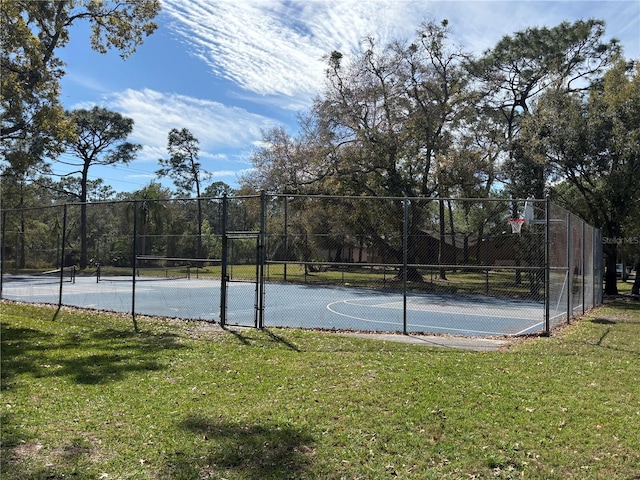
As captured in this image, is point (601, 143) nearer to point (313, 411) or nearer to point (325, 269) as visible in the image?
point (325, 269)

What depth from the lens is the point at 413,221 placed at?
25438 mm

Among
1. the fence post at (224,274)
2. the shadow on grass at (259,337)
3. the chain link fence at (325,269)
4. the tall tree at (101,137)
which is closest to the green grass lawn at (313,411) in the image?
the shadow on grass at (259,337)

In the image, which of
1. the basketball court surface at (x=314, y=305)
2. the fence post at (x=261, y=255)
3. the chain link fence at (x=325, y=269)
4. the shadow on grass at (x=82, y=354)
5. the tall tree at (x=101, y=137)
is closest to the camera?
the shadow on grass at (x=82, y=354)

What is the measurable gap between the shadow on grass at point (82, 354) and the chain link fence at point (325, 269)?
223 centimetres

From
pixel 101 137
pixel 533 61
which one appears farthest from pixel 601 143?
pixel 101 137

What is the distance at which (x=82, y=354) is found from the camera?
7762mm

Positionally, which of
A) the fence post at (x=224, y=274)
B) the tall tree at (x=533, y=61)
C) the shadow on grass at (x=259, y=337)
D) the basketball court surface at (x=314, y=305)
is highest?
the tall tree at (x=533, y=61)

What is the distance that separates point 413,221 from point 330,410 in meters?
21.0

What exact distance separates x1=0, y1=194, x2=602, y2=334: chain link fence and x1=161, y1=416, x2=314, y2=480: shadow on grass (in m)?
5.63

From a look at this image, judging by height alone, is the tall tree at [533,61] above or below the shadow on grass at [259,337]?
above

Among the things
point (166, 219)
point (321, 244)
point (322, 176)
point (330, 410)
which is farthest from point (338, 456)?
point (322, 176)

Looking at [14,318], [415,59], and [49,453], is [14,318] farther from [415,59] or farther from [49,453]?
[415,59]

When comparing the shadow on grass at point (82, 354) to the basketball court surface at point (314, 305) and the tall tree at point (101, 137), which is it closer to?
→ the basketball court surface at point (314, 305)

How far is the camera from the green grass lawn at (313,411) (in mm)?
3924
